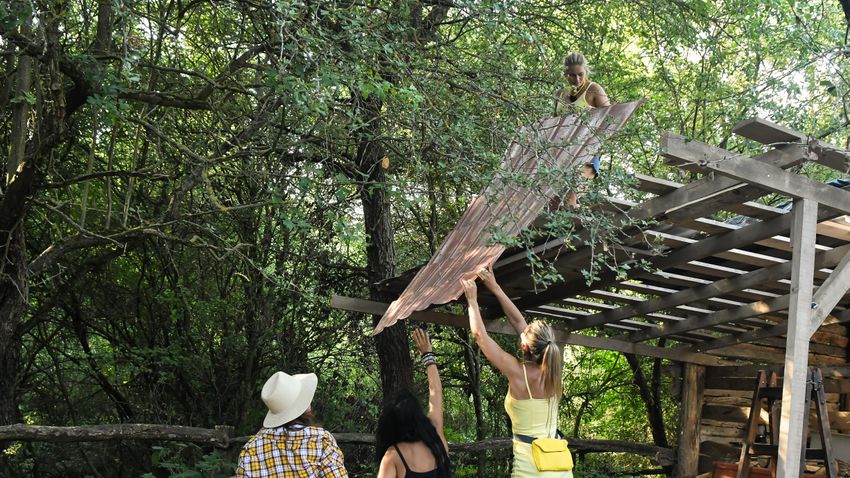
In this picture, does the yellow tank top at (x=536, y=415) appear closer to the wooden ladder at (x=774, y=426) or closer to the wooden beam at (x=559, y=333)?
the wooden beam at (x=559, y=333)

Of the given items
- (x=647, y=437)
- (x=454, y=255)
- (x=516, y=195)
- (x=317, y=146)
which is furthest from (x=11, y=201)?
(x=647, y=437)

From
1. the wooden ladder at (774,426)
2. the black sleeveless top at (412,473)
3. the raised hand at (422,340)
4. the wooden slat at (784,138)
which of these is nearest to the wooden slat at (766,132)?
the wooden slat at (784,138)

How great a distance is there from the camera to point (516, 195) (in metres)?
6.21

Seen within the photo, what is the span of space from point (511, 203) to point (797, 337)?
1.98 m

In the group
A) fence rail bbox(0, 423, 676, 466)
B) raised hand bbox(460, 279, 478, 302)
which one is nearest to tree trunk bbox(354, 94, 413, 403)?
fence rail bbox(0, 423, 676, 466)

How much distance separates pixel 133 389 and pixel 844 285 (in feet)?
25.7

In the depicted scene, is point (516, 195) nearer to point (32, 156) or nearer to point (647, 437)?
point (32, 156)

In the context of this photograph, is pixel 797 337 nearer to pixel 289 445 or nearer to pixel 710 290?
pixel 710 290

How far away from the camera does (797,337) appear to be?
5293 millimetres

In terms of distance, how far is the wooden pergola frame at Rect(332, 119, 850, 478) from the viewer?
4988 mm

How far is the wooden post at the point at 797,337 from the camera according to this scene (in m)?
5.26

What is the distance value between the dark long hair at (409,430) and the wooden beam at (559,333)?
2758 mm

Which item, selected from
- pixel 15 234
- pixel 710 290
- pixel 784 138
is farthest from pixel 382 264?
pixel 784 138

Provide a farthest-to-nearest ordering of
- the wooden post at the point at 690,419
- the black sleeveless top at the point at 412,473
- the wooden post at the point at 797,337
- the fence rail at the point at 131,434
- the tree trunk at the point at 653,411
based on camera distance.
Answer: the tree trunk at the point at 653,411
the wooden post at the point at 690,419
the fence rail at the point at 131,434
the wooden post at the point at 797,337
the black sleeveless top at the point at 412,473
